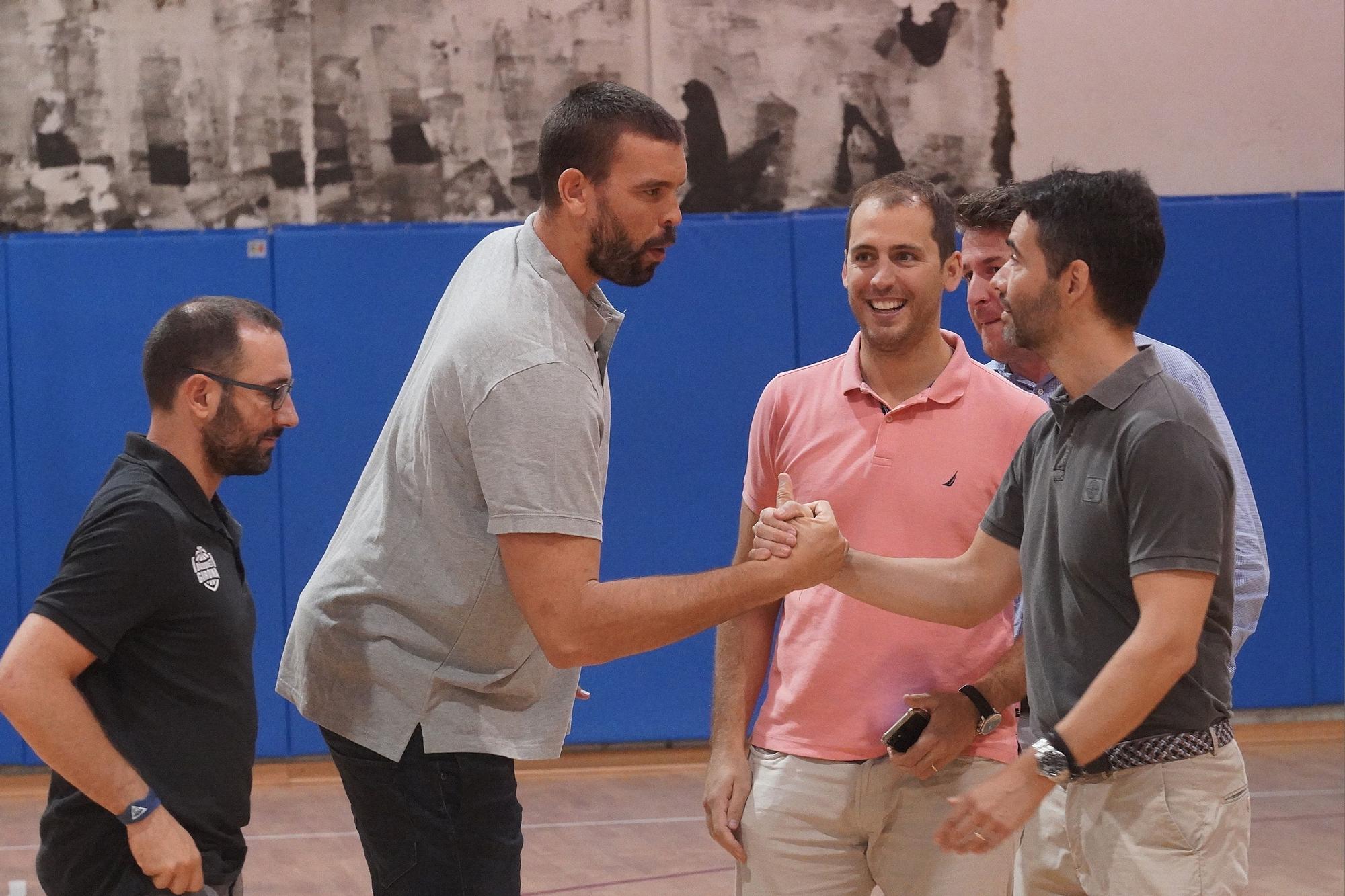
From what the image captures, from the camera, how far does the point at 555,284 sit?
2.13 metres

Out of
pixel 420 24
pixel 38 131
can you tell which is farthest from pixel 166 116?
pixel 420 24

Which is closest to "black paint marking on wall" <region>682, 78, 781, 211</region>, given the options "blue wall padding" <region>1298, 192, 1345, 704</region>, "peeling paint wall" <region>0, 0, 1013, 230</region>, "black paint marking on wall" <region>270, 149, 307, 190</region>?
"peeling paint wall" <region>0, 0, 1013, 230</region>

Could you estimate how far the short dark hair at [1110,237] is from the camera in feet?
6.46

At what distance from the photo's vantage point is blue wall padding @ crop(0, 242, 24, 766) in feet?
19.1

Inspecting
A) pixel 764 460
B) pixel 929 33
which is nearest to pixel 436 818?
pixel 764 460

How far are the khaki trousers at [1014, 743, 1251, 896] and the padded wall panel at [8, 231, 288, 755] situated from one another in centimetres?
458

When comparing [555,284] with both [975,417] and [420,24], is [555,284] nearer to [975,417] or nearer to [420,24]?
[975,417]

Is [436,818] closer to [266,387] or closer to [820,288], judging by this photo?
[266,387]

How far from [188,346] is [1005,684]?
1.51 metres

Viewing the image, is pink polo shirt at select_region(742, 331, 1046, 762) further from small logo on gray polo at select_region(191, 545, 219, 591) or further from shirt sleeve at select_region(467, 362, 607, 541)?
small logo on gray polo at select_region(191, 545, 219, 591)

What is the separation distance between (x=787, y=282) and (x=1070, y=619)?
4180mm

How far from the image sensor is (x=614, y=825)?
5.14 m

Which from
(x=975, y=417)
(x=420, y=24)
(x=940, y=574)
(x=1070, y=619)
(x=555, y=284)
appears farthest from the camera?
(x=420, y=24)

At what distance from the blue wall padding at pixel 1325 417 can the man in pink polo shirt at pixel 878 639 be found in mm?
4323
